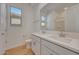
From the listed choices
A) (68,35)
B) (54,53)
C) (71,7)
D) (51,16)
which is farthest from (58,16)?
(54,53)

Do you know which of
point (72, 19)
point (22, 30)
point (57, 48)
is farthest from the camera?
point (22, 30)

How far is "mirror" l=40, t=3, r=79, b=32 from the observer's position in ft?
5.01

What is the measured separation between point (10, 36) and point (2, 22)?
0.93 ft

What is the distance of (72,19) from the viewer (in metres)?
1.57

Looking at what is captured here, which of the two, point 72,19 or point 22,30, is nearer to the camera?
point 72,19

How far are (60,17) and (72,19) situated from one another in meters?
0.21

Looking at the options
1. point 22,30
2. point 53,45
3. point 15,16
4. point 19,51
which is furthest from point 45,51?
point 15,16

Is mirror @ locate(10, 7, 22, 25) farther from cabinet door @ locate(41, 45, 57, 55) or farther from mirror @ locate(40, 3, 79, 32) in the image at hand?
cabinet door @ locate(41, 45, 57, 55)

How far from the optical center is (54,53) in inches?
54.7

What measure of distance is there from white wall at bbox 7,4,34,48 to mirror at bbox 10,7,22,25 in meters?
0.05

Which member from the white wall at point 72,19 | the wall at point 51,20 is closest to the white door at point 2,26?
the wall at point 51,20

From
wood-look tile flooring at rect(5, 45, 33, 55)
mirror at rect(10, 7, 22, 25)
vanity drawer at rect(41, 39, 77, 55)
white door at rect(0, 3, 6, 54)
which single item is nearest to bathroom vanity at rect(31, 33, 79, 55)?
vanity drawer at rect(41, 39, 77, 55)

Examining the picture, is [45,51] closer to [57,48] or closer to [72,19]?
[57,48]
